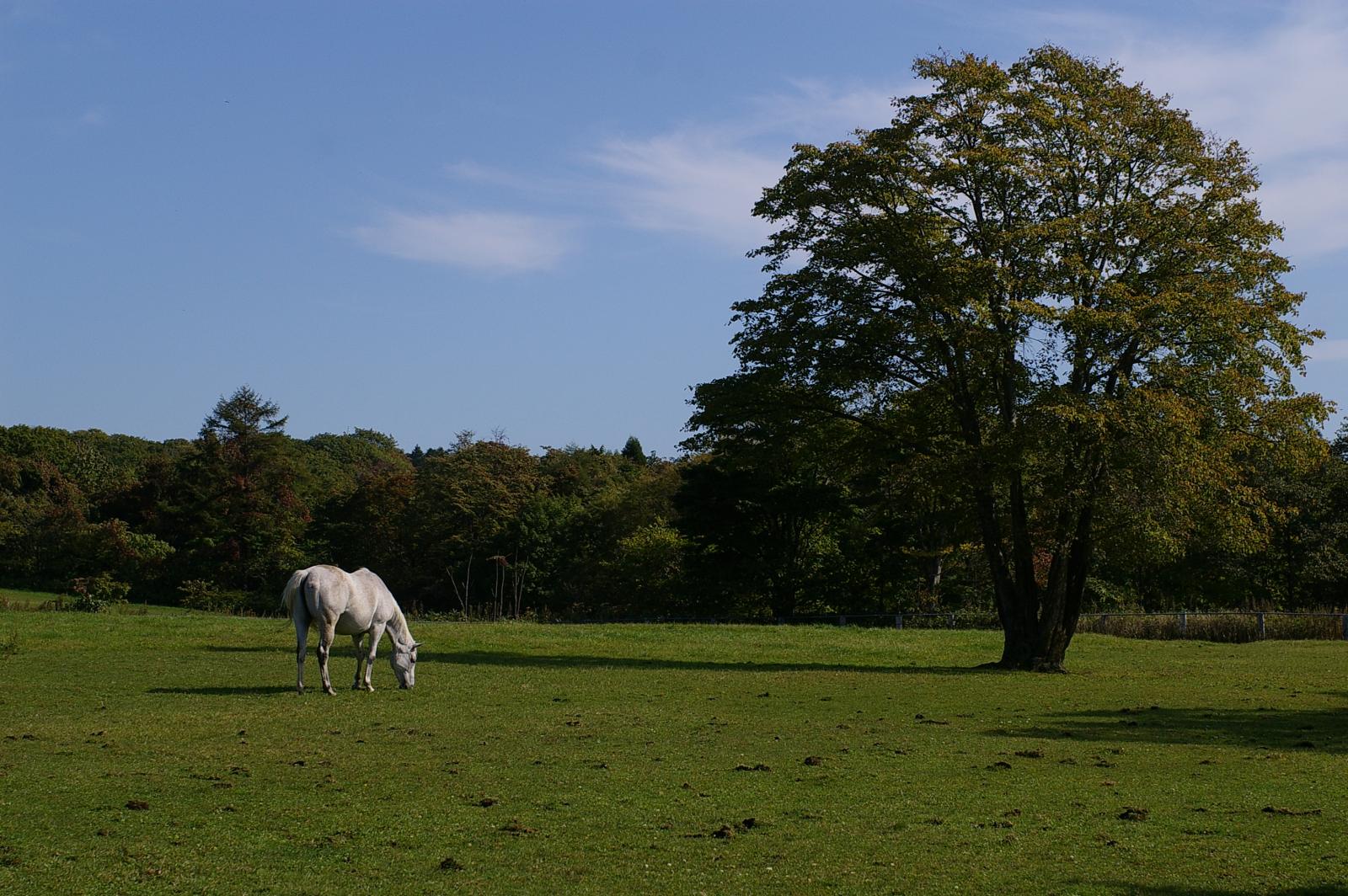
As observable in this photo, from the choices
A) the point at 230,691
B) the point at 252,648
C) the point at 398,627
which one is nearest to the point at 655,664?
the point at 398,627

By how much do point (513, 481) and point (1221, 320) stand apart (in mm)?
62774

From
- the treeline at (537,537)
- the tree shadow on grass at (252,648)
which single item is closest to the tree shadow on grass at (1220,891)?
the tree shadow on grass at (252,648)

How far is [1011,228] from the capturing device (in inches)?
1070

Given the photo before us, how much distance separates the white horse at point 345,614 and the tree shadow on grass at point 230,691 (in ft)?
0.98

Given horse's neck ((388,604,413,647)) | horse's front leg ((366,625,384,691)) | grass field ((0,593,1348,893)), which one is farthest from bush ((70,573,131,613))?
horse's front leg ((366,625,384,691))

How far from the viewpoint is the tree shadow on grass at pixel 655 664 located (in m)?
26.3

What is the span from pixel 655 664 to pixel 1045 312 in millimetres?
11458

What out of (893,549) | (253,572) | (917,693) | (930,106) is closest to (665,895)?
(917,693)

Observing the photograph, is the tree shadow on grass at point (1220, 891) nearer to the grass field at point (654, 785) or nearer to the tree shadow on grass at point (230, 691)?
the grass field at point (654, 785)

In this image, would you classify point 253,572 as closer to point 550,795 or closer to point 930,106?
point 930,106

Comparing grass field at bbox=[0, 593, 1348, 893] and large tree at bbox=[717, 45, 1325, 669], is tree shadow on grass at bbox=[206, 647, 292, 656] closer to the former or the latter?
grass field at bbox=[0, 593, 1348, 893]

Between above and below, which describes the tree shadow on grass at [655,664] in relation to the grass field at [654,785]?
below

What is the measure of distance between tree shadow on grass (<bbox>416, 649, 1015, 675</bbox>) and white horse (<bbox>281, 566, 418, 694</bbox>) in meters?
5.19

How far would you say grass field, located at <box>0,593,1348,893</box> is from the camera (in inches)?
303
